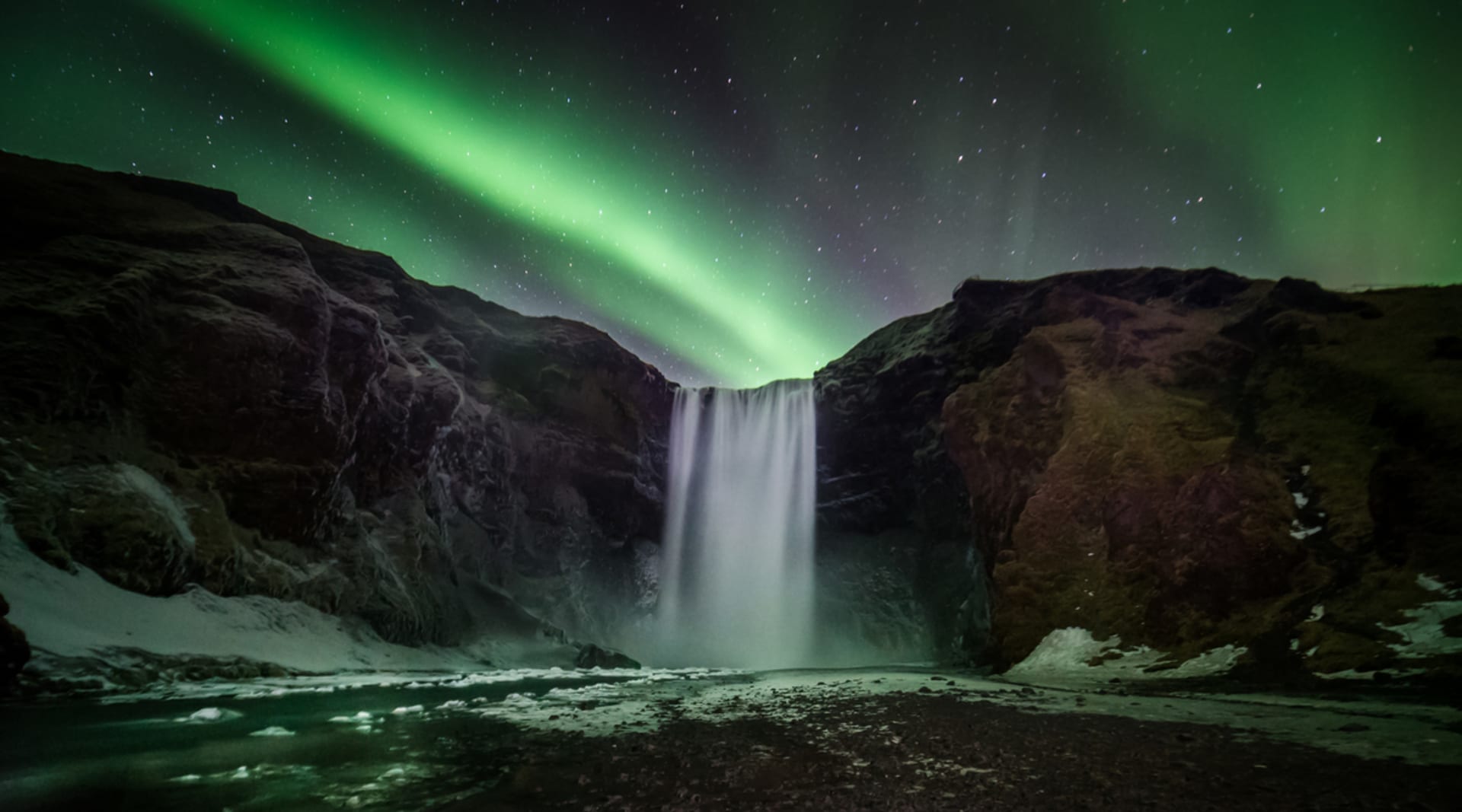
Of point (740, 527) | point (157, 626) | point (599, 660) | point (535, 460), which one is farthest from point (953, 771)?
point (740, 527)

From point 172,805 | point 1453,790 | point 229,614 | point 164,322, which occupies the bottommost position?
point 229,614

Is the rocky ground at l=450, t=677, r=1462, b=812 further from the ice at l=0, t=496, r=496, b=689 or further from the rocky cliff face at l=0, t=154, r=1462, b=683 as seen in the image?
the ice at l=0, t=496, r=496, b=689

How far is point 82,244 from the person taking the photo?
76.1 feet

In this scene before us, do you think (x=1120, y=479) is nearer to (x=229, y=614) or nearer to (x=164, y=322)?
(x=229, y=614)

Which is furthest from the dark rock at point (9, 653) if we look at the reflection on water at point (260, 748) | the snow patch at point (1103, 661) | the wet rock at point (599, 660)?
the snow patch at point (1103, 661)

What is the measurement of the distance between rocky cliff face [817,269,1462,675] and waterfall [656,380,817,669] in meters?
14.5

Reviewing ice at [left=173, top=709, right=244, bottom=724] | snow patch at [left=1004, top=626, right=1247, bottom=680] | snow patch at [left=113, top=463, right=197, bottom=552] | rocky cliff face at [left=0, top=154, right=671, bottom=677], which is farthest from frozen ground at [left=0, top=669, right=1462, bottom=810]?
rocky cliff face at [left=0, top=154, right=671, bottom=677]

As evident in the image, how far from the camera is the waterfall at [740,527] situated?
4656 centimetres

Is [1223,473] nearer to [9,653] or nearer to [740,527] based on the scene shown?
[9,653]

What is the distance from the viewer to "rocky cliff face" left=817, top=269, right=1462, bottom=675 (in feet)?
51.1

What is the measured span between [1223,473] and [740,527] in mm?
36288

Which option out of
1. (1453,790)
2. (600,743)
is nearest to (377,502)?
(600,743)

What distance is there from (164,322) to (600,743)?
26415 millimetres

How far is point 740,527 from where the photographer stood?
51.8 meters
